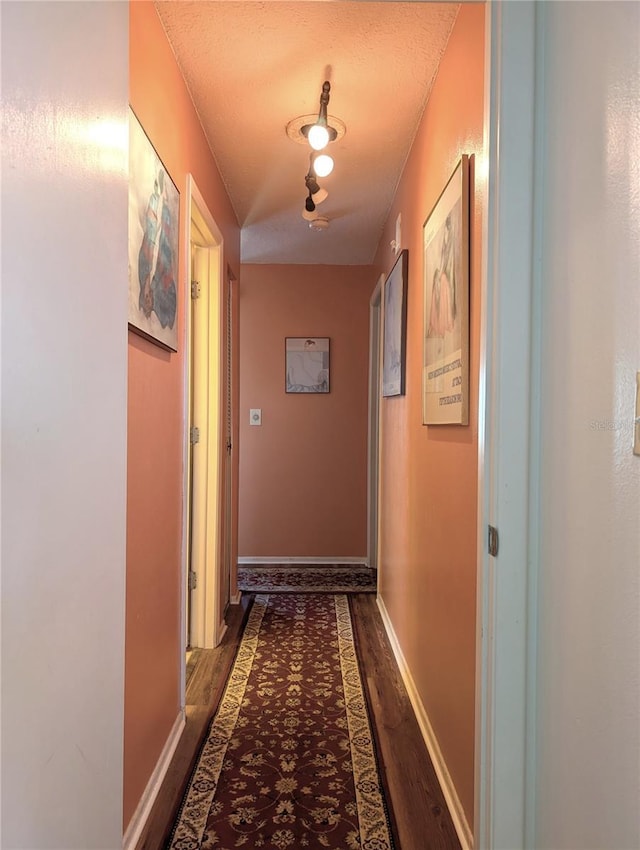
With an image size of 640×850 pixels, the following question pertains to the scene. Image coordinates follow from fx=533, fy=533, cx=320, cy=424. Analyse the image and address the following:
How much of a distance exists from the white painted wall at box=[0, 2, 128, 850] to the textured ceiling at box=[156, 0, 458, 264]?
0.77 m

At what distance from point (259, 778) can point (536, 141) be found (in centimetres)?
189

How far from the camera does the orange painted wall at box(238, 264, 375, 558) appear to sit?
14.6 feet

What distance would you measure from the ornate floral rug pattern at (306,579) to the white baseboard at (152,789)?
1.78 m

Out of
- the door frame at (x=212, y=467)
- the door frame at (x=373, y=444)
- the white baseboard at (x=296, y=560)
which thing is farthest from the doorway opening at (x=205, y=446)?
the door frame at (x=373, y=444)

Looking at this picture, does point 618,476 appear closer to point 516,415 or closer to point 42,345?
point 516,415

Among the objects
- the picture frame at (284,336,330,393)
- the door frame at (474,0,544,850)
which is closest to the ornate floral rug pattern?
the picture frame at (284,336,330,393)

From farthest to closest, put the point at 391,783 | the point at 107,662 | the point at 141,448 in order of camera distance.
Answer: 1. the point at 391,783
2. the point at 141,448
3. the point at 107,662

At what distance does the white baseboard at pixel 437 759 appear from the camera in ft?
4.66

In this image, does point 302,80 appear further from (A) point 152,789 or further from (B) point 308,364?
(B) point 308,364

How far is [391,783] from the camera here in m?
1.69

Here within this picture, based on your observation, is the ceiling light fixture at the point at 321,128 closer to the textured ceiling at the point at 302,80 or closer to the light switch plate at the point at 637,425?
the textured ceiling at the point at 302,80

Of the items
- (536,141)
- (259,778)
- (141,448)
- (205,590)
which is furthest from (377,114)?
(259,778)

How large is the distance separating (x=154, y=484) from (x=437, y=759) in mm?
1281

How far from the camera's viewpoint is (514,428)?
3.29 feet
